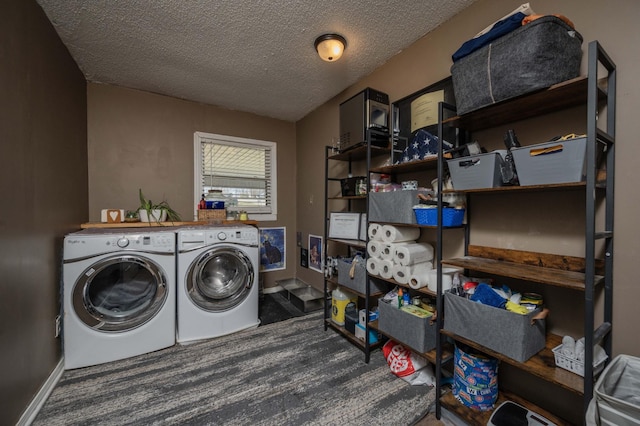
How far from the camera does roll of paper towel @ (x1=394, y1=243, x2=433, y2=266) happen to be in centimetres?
168

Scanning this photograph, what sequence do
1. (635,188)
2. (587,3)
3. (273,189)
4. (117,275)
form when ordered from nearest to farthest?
(635,188), (587,3), (117,275), (273,189)

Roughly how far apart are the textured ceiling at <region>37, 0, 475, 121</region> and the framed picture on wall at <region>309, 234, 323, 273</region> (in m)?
1.70

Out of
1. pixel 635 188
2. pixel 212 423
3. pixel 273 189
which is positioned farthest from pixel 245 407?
pixel 273 189

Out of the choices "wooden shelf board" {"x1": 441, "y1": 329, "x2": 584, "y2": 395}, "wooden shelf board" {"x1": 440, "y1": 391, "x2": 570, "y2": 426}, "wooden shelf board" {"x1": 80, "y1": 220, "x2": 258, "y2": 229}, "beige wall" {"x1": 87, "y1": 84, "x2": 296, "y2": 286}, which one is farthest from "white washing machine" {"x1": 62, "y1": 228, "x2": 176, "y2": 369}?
"wooden shelf board" {"x1": 441, "y1": 329, "x2": 584, "y2": 395}

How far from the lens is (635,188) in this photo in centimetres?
106

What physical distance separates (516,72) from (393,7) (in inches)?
36.6

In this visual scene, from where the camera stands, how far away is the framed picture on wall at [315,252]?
10.4 ft

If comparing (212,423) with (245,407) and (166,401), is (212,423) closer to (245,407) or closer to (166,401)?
(245,407)

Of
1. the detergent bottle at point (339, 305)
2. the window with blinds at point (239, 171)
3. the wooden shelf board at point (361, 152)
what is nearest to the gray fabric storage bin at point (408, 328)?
the detergent bottle at point (339, 305)

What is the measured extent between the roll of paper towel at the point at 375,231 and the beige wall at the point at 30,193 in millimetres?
1998

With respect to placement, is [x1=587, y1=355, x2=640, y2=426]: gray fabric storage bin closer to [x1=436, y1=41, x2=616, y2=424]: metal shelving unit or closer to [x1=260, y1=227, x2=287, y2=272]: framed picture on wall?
[x1=436, y1=41, x2=616, y2=424]: metal shelving unit

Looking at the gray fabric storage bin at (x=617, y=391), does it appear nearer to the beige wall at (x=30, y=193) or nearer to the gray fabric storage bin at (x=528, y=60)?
the gray fabric storage bin at (x=528, y=60)

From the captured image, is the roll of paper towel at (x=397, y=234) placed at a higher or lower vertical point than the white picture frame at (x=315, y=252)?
higher

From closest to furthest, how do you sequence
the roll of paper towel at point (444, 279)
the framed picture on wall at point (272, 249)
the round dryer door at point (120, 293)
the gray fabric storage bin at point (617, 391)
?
1. the gray fabric storage bin at point (617, 391)
2. the roll of paper towel at point (444, 279)
3. the round dryer door at point (120, 293)
4. the framed picture on wall at point (272, 249)
